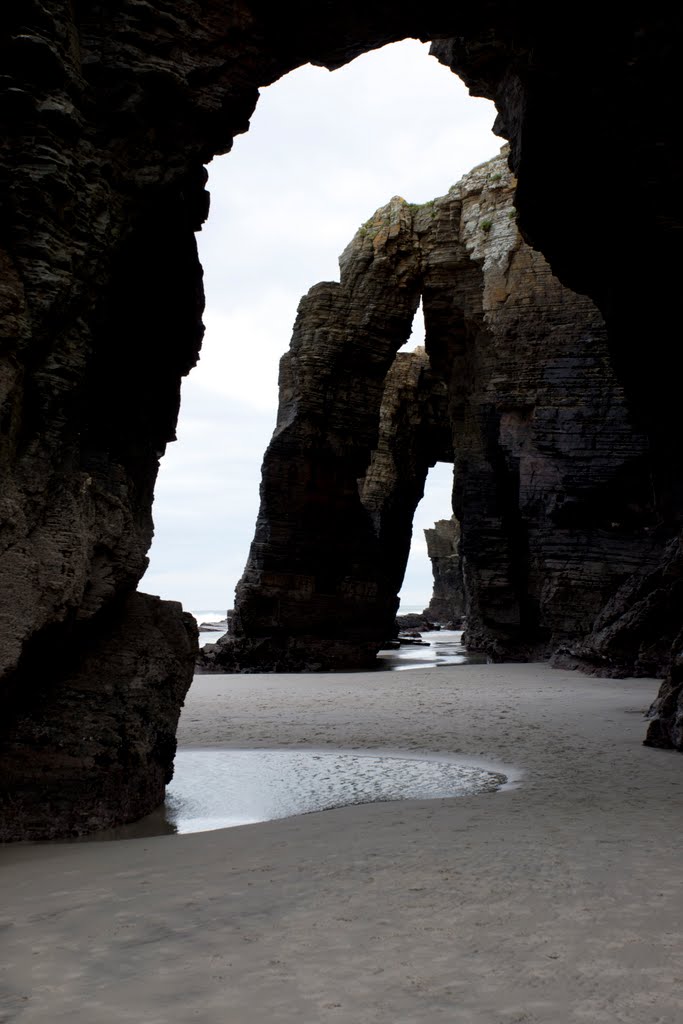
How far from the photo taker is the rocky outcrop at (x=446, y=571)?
65312 millimetres

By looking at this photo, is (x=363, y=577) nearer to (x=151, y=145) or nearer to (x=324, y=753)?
(x=324, y=753)

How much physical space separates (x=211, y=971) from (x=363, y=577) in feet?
80.5

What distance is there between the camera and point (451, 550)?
6594 cm

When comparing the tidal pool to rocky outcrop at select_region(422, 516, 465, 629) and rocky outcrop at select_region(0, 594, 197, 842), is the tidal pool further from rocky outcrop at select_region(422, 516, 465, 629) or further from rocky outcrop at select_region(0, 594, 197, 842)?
rocky outcrop at select_region(422, 516, 465, 629)

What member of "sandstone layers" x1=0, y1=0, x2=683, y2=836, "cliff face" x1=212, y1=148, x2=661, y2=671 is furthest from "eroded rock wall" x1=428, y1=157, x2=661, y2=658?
"sandstone layers" x1=0, y1=0, x2=683, y2=836

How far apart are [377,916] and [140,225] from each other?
24.0ft

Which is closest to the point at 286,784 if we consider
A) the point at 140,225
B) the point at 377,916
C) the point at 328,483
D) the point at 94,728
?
the point at 94,728

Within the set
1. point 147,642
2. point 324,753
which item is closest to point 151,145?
point 147,642

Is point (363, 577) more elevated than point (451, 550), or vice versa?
point (451, 550)

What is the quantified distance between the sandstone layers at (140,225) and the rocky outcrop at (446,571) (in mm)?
52711

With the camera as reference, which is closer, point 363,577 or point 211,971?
point 211,971

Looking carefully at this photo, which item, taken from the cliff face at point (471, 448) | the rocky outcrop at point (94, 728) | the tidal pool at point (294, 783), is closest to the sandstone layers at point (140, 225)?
the rocky outcrop at point (94, 728)

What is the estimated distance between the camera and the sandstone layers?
6.67 m

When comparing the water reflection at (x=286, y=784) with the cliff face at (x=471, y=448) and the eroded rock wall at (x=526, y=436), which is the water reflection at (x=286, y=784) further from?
the eroded rock wall at (x=526, y=436)
